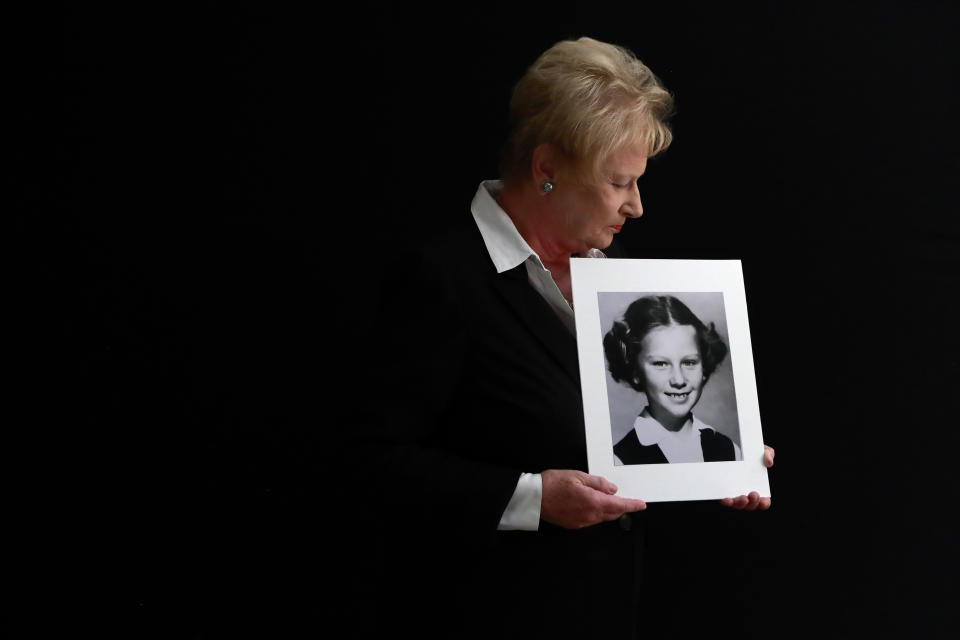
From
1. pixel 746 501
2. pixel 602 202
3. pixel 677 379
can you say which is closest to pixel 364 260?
pixel 602 202

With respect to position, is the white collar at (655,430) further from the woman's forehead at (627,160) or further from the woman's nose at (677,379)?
the woman's forehead at (627,160)

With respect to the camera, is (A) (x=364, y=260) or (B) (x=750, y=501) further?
(A) (x=364, y=260)

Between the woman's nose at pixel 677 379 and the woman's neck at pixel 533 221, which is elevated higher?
the woman's neck at pixel 533 221

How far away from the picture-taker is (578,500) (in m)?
1.15

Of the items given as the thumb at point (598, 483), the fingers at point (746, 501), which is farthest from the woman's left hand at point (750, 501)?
the thumb at point (598, 483)

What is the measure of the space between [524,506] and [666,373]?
0.98ft

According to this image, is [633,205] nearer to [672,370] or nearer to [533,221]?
[533,221]

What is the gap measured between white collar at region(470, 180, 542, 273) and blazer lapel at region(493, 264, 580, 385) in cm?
2

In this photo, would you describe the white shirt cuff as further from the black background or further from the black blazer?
the black background

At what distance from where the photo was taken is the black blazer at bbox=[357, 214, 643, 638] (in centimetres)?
120

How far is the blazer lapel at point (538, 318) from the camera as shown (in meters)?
1.26

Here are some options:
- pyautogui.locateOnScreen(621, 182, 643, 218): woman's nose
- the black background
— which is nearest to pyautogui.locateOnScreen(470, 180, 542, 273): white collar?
pyautogui.locateOnScreen(621, 182, 643, 218): woman's nose

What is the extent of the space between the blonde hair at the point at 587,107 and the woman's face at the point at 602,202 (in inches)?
0.7

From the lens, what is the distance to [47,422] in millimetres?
1626
